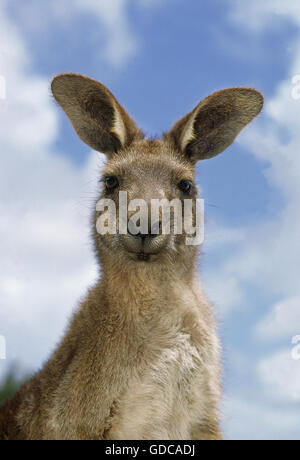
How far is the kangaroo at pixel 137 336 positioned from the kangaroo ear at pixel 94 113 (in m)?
0.02

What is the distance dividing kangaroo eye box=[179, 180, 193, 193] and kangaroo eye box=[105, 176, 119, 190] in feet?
2.40

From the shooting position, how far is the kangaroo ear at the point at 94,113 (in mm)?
7637

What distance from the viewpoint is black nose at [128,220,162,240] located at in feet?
21.2

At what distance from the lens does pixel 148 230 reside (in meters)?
6.45

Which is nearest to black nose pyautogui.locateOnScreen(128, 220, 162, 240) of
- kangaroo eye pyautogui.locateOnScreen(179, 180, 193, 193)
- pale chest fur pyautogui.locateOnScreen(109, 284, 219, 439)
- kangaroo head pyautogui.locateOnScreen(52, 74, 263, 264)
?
kangaroo head pyautogui.locateOnScreen(52, 74, 263, 264)

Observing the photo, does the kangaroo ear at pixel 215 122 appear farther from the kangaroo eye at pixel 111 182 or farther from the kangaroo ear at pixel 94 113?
the kangaroo eye at pixel 111 182

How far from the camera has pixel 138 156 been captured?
759cm

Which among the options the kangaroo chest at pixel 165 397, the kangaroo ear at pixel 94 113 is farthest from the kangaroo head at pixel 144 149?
the kangaroo chest at pixel 165 397

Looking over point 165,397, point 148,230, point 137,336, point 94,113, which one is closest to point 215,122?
point 94,113

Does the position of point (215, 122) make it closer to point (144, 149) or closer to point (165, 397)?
point (144, 149)

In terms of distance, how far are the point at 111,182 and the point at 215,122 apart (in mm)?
1543
